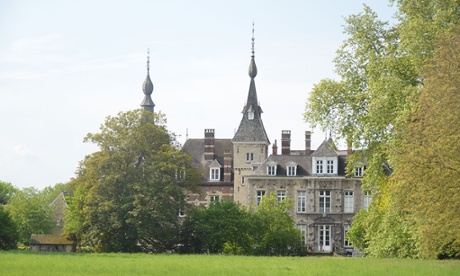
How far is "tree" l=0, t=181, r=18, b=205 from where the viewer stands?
118425 mm

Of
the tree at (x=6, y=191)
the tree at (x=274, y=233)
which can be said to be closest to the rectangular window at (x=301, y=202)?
the tree at (x=274, y=233)

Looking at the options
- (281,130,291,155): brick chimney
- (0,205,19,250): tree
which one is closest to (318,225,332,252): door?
(281,130,291,155): brick chimney

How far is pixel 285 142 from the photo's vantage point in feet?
242

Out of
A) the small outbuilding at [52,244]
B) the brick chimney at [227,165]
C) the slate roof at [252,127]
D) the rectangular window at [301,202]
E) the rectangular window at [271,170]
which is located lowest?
the small outbuilding at [52,244]

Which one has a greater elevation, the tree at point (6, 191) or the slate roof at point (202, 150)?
the slate roof at point (202, 150)

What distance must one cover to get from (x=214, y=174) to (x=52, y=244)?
23292 mm

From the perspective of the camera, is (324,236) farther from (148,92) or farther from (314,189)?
(148,92)

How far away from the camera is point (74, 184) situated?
53.8 m

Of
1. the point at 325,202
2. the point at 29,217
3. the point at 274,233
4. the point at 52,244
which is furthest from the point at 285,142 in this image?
the point at 29,217

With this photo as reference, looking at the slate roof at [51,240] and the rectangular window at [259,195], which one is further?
the rectangular window at [259,195]

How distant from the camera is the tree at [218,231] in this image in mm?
52125

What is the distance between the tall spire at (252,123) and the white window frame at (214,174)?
119 inches

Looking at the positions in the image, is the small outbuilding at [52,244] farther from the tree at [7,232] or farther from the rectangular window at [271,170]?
the rectangular window at [271,170]

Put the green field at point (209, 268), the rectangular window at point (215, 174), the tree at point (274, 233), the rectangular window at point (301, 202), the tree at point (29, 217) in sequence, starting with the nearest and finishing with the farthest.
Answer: the green field at point (209, 268) < the tree at point (274, 233) < the rectangular window at point (301, 202) < the rectangular window at point (215, 174) < the tree at point (29, 217)
